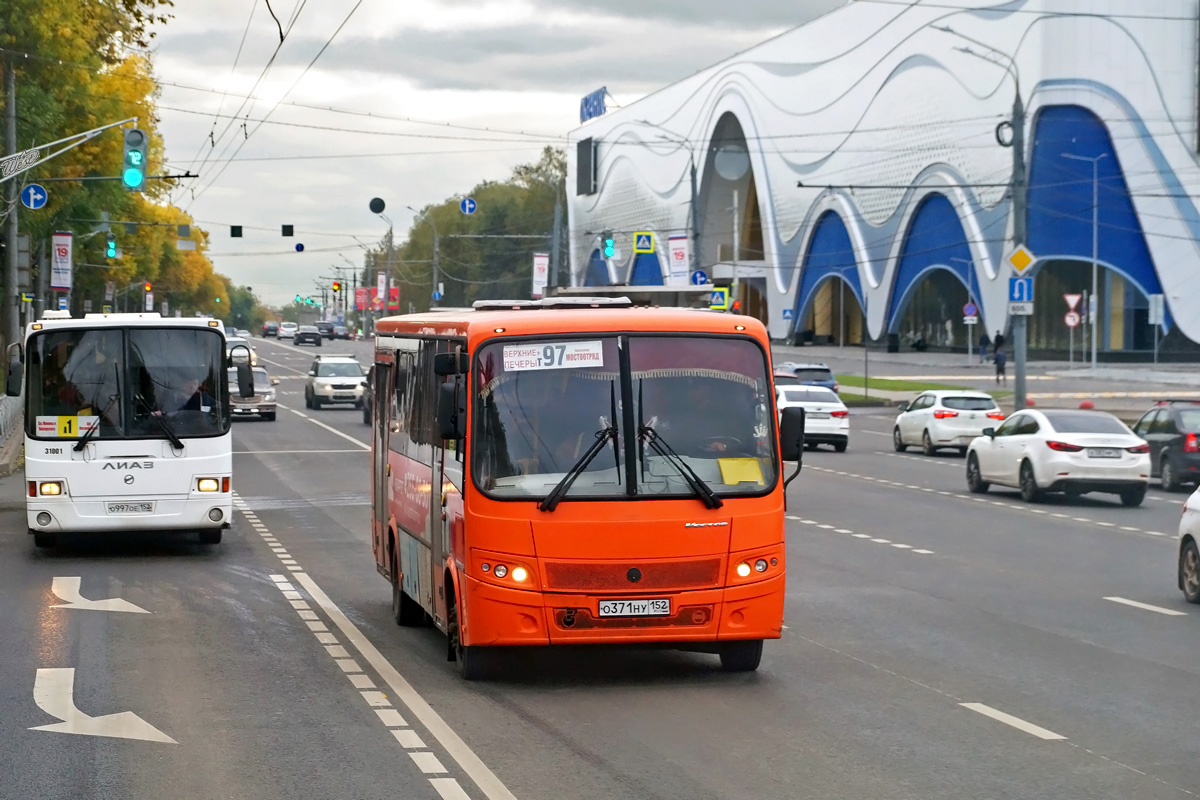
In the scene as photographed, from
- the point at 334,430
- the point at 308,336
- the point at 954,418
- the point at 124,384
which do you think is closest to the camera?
the point at 124,384

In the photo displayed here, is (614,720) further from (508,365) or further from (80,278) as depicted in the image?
(80,278)

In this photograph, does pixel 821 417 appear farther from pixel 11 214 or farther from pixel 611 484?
pixel 611 484

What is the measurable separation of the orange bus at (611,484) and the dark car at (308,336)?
123 metres

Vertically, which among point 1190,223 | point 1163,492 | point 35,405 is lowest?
point 1163,492

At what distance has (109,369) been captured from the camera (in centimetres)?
1798

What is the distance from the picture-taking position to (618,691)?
9969 millimetres

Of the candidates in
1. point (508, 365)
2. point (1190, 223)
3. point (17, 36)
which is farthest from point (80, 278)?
point (508, 365)

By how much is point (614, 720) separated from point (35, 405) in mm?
10574

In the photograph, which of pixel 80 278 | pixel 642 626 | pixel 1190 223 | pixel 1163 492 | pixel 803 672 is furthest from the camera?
pixel 80 278

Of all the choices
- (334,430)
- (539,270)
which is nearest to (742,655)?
(334,430)

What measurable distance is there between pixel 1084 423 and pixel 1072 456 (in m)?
0.76

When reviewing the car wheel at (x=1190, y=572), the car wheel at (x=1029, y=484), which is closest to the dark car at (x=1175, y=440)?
the car wheel at (x=1029, y=484)

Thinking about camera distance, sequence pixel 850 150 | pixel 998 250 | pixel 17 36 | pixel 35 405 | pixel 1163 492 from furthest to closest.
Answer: pixel 850 150 < pixel 998 250 < pixel 17 36 < pixel 1163 492 < pixel 35 405

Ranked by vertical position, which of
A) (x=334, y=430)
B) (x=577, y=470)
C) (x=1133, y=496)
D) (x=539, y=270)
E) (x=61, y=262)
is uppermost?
(x=539, y=270)
